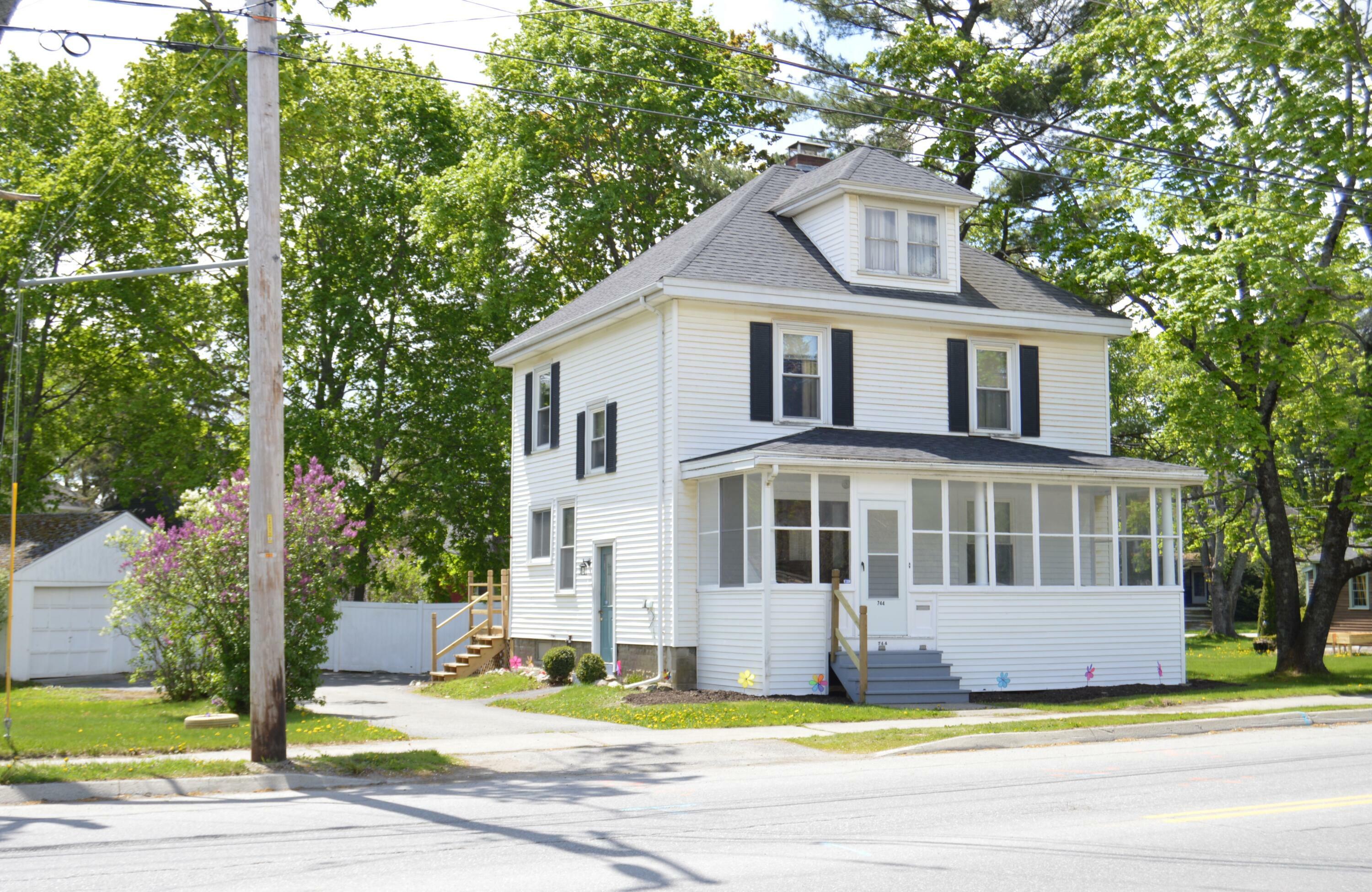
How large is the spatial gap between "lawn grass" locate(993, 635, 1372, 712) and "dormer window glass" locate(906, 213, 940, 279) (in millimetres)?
8241

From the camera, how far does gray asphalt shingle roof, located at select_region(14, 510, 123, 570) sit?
1192 inches

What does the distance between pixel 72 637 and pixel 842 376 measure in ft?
65.9

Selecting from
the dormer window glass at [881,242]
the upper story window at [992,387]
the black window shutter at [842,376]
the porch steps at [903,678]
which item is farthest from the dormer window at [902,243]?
the porch steps at [903,678]

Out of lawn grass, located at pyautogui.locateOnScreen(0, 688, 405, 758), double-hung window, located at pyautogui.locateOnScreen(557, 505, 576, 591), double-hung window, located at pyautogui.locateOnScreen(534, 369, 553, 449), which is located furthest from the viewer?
double-hung window, located at pyautogui.locateOnScreen(534, 369, 553, 449)

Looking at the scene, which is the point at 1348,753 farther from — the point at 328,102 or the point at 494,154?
the point at 328,102

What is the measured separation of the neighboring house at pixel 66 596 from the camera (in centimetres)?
2984

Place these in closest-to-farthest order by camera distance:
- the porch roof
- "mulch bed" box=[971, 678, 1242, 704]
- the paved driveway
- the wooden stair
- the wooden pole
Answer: the wooden pole
the paved driveway
the porch roof
"mulch bed" box=[971, 678, 1242, 704]
the wooden stair

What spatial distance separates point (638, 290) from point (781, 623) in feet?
20.8

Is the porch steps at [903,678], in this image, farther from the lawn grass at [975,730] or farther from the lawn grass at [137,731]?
the lawn grass at [137,731]

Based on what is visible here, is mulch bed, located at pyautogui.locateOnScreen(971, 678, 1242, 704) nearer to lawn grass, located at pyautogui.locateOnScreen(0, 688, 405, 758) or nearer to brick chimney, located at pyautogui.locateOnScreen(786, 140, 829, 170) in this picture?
lawn grass, located at pyautogui.locateOnScreen(0, 688, 405, 758)

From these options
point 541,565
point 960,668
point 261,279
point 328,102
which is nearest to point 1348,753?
point 960,668

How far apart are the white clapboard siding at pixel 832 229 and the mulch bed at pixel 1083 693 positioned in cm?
813

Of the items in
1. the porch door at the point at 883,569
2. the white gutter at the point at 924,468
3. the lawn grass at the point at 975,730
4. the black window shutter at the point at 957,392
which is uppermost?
the black window shutter at the point at 957,392

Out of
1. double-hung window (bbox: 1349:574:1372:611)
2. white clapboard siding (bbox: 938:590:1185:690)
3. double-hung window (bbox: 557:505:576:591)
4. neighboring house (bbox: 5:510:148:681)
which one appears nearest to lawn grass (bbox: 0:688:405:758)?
double-hung window (bbox: 557:505:576:591)
